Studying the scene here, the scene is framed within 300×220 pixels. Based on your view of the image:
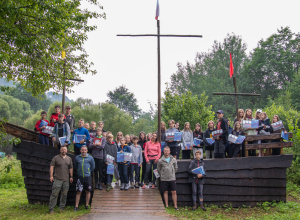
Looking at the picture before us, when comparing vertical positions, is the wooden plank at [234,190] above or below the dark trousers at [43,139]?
below

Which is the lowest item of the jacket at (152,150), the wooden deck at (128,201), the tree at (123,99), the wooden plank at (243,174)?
the wooden deck at (128,201)

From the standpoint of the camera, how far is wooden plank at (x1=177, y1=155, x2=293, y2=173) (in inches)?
411

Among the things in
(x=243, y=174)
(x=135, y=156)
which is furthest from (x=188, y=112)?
(x=135, y=156)

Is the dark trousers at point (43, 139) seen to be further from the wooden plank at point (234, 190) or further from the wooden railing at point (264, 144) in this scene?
the wooden railing at point (264, 144)

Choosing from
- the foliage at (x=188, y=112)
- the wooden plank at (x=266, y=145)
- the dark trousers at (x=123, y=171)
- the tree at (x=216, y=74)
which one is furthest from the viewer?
the tree at (x=216, y=74)

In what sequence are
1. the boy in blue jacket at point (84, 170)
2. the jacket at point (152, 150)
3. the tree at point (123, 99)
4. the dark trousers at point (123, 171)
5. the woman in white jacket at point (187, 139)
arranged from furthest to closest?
the tree at point (123, 99), the woman in white jacket at point (187, 139), the jacket at point (152, 150), the dark trousers at point (123, 171), the boy in blue jacket at point (84, 170)

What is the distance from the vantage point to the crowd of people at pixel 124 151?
981 centimetres

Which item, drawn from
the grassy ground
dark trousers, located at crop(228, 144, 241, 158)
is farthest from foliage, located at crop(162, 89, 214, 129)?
the grassy ground

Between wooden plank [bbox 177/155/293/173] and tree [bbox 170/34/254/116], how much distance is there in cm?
3629

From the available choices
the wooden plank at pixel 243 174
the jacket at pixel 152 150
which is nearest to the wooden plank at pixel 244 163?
the wooden plank at pixel 243 174

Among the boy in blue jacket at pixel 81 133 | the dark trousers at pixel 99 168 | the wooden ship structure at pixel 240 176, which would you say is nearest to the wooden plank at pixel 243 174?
the wooden ship structure at pixel 240 176

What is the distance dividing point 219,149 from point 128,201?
140 inches

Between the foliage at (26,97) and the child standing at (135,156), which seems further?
the foliage at (26,97)

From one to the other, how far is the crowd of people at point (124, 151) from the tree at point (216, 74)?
36.2 metres
